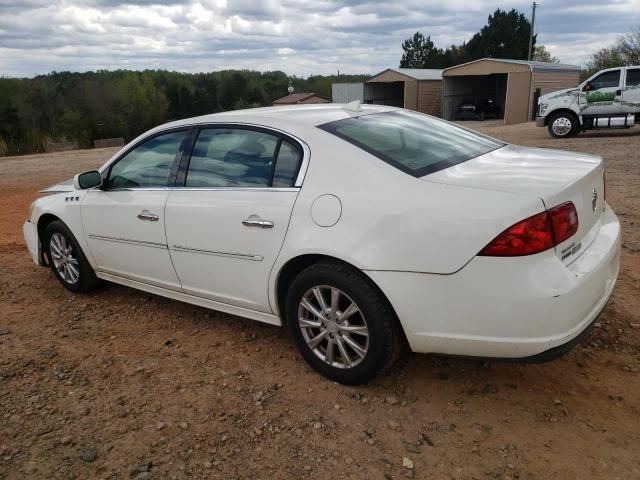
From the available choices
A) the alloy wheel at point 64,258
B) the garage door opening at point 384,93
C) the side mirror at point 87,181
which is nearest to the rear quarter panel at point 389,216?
the side mirror at point 87,181

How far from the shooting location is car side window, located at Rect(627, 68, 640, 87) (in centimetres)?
1499

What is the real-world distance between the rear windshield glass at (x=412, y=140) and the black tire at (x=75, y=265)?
2617 millimetres

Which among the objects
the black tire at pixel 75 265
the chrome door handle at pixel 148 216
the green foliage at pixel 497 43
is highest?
the green foliage at pixel 497 43

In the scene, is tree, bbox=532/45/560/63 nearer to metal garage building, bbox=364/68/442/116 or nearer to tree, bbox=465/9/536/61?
tree, bbox=465/9/536/61

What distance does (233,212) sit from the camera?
331 centimetres

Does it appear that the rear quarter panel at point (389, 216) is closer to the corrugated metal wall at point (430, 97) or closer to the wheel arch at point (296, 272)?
the wheel arch at point (296, 272)

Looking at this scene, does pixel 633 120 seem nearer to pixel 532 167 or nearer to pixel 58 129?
pixel 532 167

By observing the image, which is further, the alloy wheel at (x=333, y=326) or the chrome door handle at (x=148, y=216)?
the chrome door handle at (x=148, y=216)

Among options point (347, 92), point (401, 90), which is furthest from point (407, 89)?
point (347, 92)

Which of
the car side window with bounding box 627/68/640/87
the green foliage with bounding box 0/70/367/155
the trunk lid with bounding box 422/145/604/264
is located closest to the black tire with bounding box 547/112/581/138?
the car side window with bounding box 627/68/640/87

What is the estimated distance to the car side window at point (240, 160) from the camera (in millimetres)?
3240

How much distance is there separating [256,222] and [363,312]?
0.85 meters

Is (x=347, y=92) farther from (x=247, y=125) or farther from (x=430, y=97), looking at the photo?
(x=247, y=125)

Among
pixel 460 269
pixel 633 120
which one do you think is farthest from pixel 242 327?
pixel 633 120
